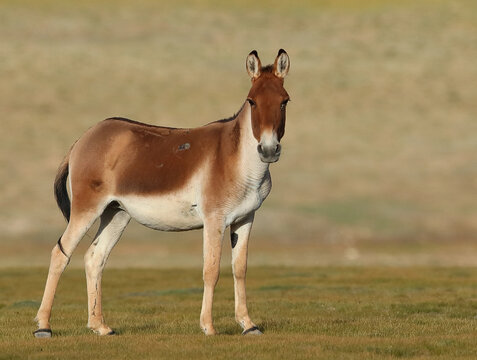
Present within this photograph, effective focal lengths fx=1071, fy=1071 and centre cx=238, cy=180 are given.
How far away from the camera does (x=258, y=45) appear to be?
9631 cm

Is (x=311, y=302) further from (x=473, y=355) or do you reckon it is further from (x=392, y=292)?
(x=473, y=355)

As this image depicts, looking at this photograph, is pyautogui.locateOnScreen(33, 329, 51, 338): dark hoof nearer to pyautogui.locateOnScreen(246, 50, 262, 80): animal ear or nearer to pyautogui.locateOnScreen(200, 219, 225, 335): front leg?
pyautogui.locateOnScreen(200, 219, 225, 335): front leg

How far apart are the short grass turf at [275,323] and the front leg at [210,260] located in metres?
0.39

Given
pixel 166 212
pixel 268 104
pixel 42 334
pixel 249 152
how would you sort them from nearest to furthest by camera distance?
pixel 268 104
pixel 249 152
pixel 166 212
pixel 42 334

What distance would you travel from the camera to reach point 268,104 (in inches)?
728

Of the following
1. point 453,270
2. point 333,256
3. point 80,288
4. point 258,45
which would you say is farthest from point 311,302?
point 258,45

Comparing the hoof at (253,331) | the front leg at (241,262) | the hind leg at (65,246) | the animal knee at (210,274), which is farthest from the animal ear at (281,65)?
the hoof at (253,331)

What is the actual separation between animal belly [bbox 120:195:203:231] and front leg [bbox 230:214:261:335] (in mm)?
706

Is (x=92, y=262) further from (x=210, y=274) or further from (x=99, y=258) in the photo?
(x=210, y=274)

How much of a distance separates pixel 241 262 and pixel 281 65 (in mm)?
3699

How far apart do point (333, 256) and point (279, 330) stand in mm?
60908

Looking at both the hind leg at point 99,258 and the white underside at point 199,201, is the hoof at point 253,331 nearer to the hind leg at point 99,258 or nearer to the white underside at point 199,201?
the white underside at point 199,201

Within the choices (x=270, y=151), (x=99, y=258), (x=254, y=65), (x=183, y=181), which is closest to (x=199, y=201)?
(x=183, y=181)

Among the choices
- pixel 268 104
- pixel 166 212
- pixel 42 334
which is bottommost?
pixel 42 334
